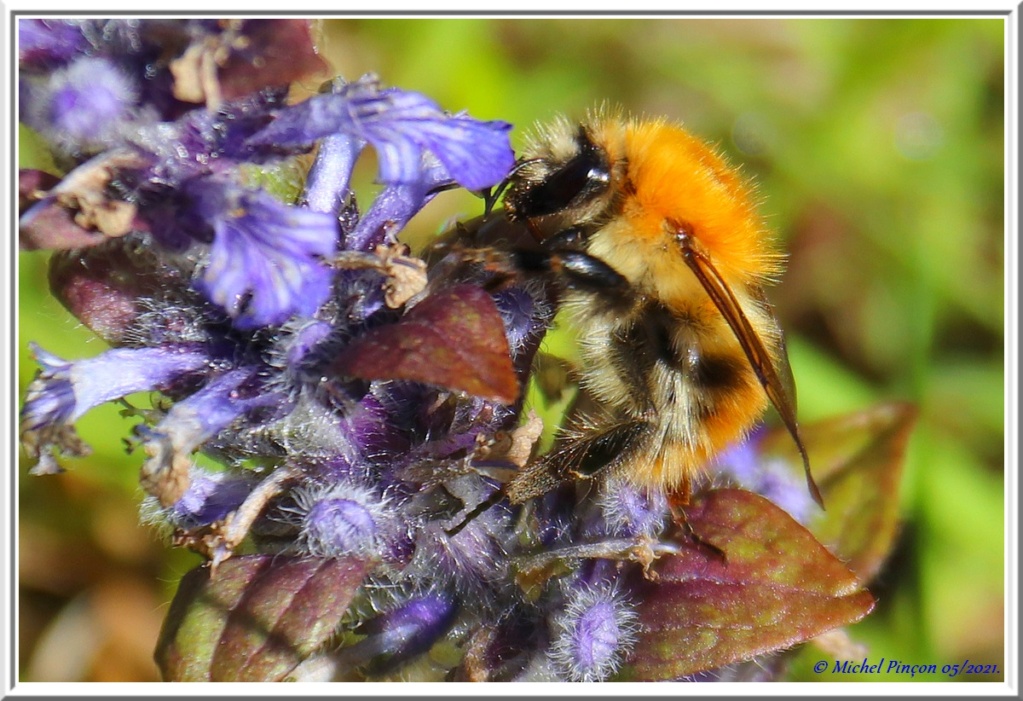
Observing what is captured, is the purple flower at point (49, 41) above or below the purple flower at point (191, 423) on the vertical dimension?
above

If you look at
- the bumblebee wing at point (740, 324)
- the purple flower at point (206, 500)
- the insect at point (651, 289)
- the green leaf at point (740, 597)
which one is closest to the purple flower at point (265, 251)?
the insect at point (651, 289)

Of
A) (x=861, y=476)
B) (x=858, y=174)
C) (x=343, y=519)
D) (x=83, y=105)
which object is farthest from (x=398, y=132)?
(x=858, y=174)

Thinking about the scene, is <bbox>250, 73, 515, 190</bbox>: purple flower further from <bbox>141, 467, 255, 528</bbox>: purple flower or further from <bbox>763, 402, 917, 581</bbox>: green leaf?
<bbox>763, 402, 917, 581</bbox>: green leaf

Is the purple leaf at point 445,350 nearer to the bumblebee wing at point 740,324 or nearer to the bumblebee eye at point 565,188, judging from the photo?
the bumblebee eye at point 565,188

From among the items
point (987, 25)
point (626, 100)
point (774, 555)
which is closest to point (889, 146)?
point (987, 25)

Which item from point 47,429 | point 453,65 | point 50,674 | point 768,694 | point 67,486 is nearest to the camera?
point 47,429

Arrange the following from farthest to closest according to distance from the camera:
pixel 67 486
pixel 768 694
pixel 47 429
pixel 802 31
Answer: pixel 802 31
pixel 67 486
pixel 768 694
pixel 47 429

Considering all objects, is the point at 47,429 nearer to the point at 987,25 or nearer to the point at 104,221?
the point at 104,221
